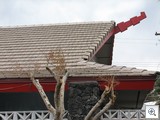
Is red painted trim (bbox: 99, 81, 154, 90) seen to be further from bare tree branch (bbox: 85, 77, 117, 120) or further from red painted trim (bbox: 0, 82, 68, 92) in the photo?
bare tree branch (bbox: 85, 77, 117, 120)

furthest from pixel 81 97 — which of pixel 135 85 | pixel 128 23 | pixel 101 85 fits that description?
pixel 128 23

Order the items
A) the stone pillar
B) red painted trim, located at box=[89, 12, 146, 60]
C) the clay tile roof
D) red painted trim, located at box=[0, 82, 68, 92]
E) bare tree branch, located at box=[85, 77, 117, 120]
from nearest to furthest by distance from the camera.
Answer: bare tree branch, located at box=[85, 77, 117, 120]
the stone pillar
red painted trim, located at box=[0, 82, 68, 92]
the clay tile roof
red painted trim, located at box=[89, 12, 146, 60]

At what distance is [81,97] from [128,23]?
833 centimetres

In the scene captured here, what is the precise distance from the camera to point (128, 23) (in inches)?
705

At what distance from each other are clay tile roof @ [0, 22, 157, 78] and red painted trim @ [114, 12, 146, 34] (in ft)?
1.25

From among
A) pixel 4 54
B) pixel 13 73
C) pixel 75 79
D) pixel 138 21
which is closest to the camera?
pixel 75 79

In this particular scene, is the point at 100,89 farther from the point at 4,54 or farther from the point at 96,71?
the point at 4,54

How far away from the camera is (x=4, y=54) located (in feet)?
44.7

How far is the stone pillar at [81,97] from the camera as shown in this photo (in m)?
10.1

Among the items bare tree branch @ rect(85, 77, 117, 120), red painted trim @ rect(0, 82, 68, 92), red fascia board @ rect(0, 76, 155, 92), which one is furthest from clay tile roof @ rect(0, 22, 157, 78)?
bare tree branch @ rect(85, 77, 117, 120)

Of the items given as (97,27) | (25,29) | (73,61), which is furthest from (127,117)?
(25,29)

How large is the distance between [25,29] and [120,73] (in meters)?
7.84

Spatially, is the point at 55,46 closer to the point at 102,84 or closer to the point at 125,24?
the point at 102,84

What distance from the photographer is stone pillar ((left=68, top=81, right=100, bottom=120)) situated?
10062mm
